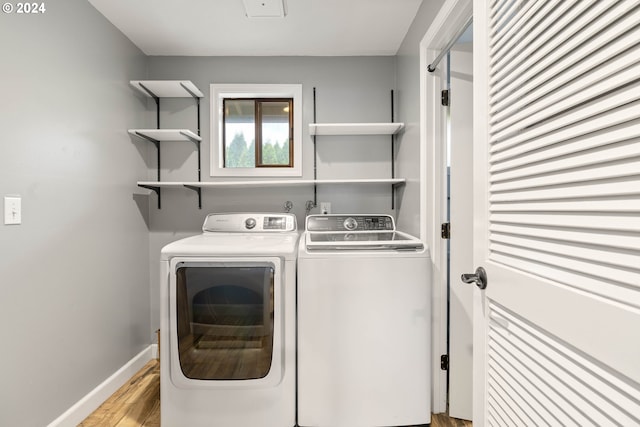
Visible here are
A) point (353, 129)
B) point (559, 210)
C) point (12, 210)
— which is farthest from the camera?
point (353, 129)

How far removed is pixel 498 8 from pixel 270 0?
1372 mm

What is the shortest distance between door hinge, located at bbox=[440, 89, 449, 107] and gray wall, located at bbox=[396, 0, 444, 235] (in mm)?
159

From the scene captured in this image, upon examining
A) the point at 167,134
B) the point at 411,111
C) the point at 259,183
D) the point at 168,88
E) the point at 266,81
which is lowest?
the point at 259,183

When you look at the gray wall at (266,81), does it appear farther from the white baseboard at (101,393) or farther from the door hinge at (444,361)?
the door hinge at (444,361)

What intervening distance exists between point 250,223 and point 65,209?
1.06 meters

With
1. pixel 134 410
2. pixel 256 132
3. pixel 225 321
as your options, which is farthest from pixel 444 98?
pixel 134 410

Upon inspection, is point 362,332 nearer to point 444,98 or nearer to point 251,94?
point 444,98

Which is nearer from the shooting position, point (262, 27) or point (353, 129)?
point (262, 27)

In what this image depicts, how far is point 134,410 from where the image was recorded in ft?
6.35

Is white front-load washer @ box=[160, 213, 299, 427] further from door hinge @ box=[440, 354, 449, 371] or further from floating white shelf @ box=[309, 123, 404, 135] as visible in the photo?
floating white shelf @ box=[309, 123, 404, 135]

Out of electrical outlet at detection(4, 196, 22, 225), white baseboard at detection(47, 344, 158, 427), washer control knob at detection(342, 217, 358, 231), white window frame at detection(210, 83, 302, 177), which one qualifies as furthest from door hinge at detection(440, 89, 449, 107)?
white baseboard at detection(47, 344, 158, 427)

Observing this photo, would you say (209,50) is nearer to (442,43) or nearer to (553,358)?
(442,43)

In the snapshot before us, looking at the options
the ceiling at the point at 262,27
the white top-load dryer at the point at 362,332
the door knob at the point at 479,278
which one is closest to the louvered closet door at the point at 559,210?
the door knob at the point at 479,278

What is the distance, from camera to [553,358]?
0.75 m
